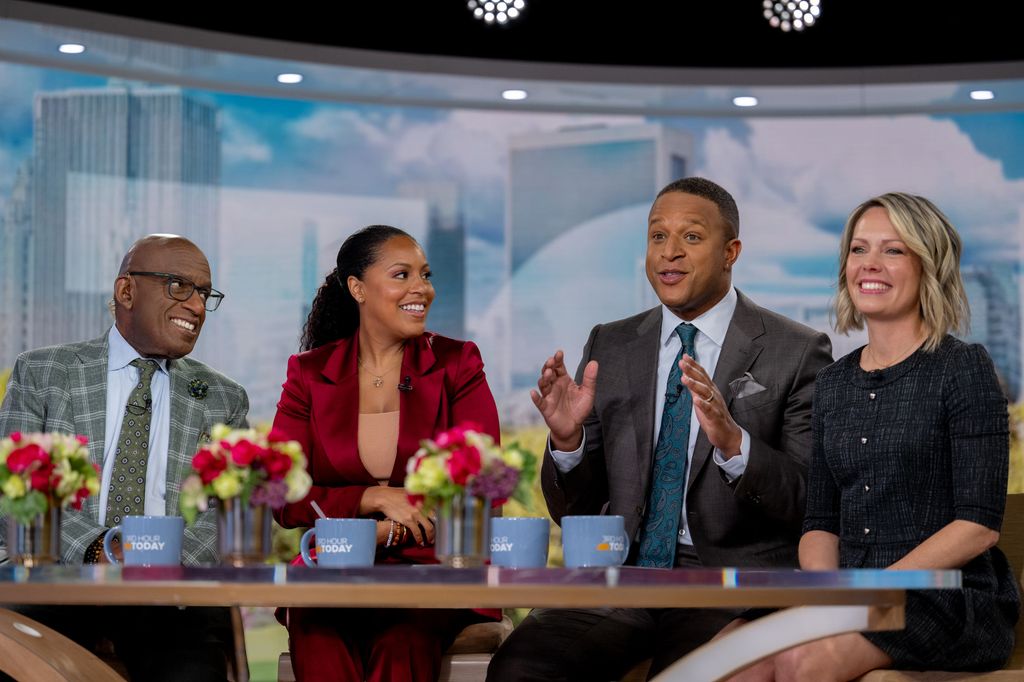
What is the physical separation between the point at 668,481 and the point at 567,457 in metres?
0.31

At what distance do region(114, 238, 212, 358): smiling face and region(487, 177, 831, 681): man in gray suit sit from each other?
121cm

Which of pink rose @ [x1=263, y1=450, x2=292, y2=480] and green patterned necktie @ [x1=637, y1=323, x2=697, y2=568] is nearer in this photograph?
pink rose @ [x1=263, y1=450, x2=292, y2=480]

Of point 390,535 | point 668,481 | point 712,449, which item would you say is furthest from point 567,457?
point 390,535

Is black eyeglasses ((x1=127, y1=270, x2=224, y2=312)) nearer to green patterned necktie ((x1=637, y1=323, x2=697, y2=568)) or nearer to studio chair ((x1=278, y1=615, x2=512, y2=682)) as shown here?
studio chair ((x1=278, y1=615, x2=512, y2=682))

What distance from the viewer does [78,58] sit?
6.69m

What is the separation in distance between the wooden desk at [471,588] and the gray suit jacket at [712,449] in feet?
3.65

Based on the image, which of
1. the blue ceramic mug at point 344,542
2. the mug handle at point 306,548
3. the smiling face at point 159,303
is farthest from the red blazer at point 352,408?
the blue ceramic mug at point 344,542

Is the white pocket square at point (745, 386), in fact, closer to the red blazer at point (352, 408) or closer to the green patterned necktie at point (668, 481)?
the green patterned necktie at point (668, 481)

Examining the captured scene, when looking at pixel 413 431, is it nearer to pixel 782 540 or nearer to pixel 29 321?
pixel 782 540

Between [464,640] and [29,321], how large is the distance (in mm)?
3931

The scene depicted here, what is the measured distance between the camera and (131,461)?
396cm

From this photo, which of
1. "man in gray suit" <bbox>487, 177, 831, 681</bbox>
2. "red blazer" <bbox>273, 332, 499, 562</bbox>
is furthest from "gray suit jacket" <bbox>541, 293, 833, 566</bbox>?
"red blazer" <bbox>273, 332, 499, 562</bbox>

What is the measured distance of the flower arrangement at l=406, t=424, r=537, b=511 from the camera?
107 inches

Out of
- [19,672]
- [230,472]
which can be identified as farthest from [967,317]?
[19,672]
